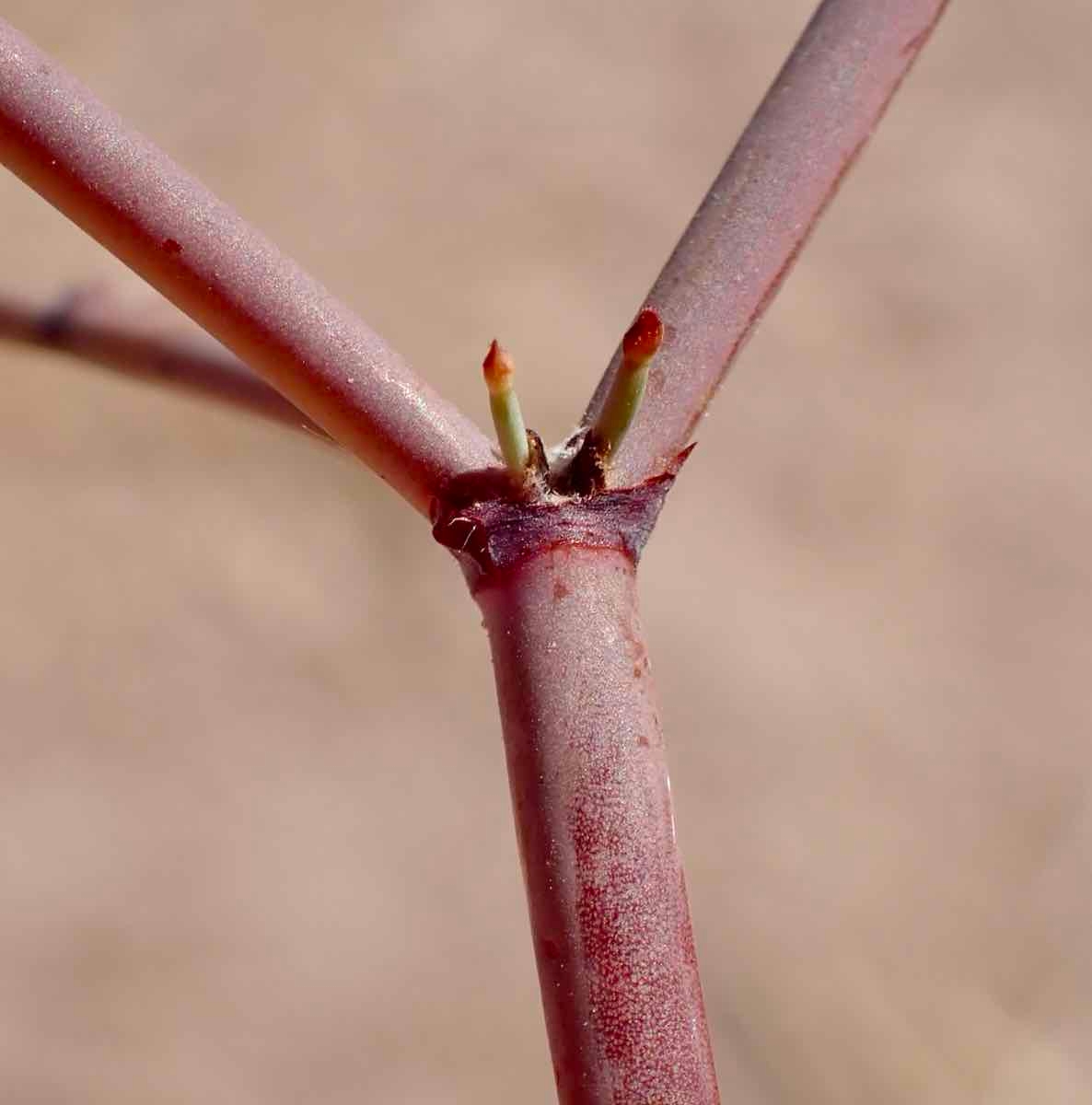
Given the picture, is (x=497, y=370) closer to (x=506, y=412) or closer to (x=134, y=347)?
(x=506, y=412)

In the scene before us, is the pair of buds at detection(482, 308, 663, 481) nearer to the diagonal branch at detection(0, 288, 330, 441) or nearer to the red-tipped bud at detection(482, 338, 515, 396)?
the red-tipped bud at detection(482, 338, 515, 396)

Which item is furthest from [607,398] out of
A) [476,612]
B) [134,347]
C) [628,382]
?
[476,612]

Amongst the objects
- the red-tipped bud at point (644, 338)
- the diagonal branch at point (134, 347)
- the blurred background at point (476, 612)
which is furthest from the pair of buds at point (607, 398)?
the blurred background at point (476, 612)

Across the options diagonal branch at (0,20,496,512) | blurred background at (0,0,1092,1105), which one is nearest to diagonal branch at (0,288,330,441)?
diagonal branch at (0,20,496,512)

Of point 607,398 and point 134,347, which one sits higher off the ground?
point 134,347

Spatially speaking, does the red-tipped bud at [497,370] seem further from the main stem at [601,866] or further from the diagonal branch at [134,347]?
the diagonal branch at [134,347]

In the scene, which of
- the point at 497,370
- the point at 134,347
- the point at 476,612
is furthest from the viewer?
the point at 476,612

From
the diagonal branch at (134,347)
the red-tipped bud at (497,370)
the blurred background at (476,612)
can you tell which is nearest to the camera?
the red-tipped bud at (497,370)

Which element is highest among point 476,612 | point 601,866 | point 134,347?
point 476,612
